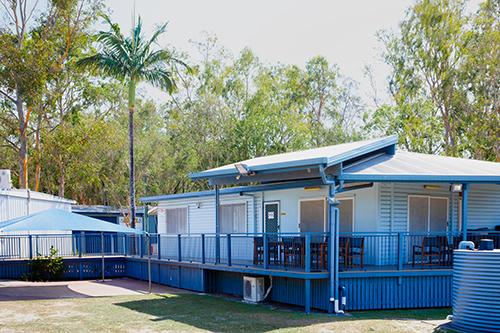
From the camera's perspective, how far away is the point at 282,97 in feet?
137

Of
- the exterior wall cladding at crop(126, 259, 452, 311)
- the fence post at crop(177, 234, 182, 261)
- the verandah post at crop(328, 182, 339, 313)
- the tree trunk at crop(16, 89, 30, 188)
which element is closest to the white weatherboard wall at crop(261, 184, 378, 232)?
the exterior wall cladding at crop(126, 259, 452, 311)

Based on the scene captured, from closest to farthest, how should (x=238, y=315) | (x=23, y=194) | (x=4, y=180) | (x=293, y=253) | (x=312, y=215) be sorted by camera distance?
(x=238, y=315), (x=293, y=253), (x=312, y=215), (x=4, y=180), (x=23, y=194)

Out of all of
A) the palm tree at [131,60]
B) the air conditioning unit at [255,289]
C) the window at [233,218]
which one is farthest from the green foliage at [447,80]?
the air conditioning unit at [255,289]

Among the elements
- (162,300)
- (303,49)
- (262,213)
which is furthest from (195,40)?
(162,300)

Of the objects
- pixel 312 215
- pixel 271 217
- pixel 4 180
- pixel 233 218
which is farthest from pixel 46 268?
pixel 312 215

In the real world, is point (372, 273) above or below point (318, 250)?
below

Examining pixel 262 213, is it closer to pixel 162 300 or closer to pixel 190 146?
pixel 162 300

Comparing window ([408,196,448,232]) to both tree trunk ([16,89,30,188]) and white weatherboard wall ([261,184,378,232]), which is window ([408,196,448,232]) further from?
tree trunk ([16,89,30,188])

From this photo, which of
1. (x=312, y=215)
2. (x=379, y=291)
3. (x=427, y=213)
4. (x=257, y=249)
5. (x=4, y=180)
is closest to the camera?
(x=379, y=291)

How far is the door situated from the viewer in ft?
55.9

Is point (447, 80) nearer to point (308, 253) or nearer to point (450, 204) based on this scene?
point (450, 204)

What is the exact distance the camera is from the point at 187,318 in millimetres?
11836

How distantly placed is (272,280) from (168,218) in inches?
341

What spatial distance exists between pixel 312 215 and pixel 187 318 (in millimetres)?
5340
